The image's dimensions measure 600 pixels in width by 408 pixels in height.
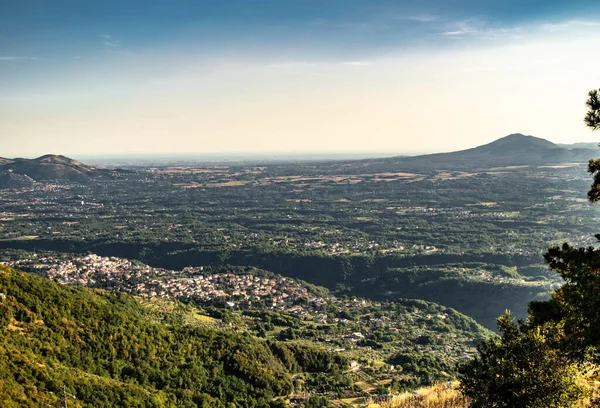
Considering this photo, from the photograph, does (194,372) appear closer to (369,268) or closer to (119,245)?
(369,268)

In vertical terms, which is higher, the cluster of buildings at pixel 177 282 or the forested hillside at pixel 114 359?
Answer: the forested hillside at pixel 114 359

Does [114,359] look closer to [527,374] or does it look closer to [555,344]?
[527,374]

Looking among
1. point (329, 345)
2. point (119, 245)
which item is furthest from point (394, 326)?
point (119, 245)

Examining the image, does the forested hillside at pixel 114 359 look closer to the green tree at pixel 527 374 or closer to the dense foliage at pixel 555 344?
the green tree at pixel 527 374

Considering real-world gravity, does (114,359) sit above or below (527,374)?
below

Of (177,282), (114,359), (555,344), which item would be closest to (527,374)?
(555,344)

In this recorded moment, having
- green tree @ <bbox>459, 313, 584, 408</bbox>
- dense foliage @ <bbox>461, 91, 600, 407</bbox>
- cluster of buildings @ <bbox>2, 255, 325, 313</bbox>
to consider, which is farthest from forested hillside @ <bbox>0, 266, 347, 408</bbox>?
cluster of buildings @ <bbox>2, 255, 325, 313</bbox>

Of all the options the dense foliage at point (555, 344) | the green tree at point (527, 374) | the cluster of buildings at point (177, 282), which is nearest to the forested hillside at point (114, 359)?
the green tree at point (527, 374)

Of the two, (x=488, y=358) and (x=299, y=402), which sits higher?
(x=488, y=358)
